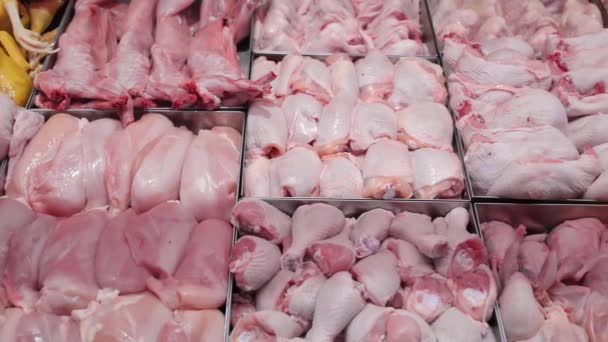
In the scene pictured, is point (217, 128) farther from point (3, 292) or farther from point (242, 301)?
point (3, 292)

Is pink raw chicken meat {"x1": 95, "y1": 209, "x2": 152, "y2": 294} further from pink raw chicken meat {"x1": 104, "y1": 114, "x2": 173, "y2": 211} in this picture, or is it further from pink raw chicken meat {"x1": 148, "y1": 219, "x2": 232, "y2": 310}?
pink raw chicken meat {"x1": 104, "y1": 114, "x2": 173, "y2": 211}

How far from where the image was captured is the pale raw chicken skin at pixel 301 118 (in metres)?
2.15

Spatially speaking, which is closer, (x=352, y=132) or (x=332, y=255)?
(x=332, y=255)

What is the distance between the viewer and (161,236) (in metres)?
1.80

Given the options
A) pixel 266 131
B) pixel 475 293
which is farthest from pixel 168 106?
pixel 475 293

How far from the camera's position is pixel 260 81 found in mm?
2217

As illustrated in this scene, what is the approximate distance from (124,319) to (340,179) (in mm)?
873

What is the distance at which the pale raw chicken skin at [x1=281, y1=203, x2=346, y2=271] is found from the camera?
1718 millimetres

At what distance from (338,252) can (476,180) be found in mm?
688

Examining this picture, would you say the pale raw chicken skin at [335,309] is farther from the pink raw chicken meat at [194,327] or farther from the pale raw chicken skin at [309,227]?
the pink raw chicken meat at [194,327]

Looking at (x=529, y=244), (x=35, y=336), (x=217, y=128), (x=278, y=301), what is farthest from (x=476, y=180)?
(x=35, y=336)

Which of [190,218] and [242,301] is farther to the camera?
[190,218]

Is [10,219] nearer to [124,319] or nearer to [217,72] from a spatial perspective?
[124,319]

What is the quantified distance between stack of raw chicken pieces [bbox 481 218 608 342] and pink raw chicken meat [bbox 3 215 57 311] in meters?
1.47
